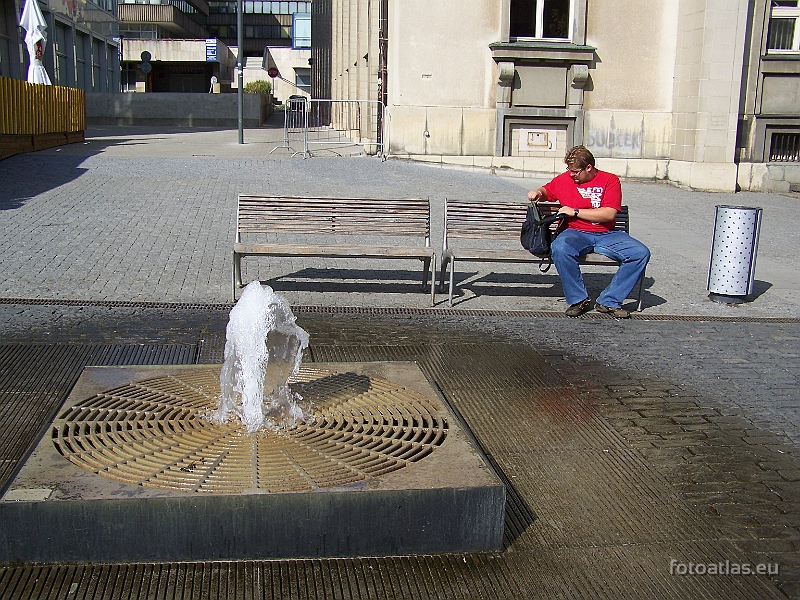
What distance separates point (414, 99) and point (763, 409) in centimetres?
1496

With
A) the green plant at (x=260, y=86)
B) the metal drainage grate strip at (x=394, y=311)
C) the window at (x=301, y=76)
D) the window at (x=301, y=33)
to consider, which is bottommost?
the metal drainage grate strip at (x=394, y=311)

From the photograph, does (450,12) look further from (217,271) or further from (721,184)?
(217,271)

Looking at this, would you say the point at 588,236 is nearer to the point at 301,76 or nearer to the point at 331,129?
the point at 331,129

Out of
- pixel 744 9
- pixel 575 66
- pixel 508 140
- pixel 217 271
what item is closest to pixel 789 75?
pixel 744 9

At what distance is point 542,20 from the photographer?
19984mm

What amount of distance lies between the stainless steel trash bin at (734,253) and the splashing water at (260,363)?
5.32m

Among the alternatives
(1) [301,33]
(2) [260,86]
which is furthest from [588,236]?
(1) [301,33]

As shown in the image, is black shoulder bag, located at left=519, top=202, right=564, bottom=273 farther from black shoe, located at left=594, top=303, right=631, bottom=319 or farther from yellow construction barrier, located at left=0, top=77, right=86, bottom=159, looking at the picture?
→ yellow construction barrier, located at left=0, top=77, right=86, bottom=159

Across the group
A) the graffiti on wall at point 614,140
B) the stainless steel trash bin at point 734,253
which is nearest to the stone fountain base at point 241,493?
the stainless steel trash bin at point 734,253

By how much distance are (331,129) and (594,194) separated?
17065 millimetres

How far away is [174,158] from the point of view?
18.4 m

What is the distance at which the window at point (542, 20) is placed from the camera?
65.2ft

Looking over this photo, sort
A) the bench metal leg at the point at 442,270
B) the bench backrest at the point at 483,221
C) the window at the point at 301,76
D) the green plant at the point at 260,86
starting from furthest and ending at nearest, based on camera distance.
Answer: the window at the point at 301,76, the green plant at the point at 260,86, the bench backrest at the point at 483,221, the bench metal leg at the point at 442,270

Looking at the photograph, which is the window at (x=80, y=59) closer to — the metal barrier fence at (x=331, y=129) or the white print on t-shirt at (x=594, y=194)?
the metal barrier fence at (x=331, y=129)
